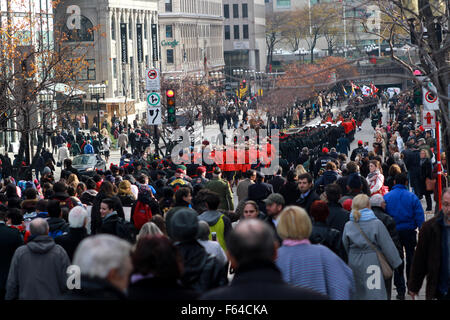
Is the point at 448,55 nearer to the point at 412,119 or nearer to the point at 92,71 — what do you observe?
the point at 412,119

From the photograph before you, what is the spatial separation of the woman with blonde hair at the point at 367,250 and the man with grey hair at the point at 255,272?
3900 millimetres

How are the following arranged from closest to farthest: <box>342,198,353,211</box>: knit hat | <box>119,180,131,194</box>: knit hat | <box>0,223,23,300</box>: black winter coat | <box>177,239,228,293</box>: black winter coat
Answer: <box>177,239,228,293</box>: black winter coat, <box>0,223,23,300</box>: black winter coat, <box>342,198,353,211</box>: knit hat, <box>119,180,131,194</box>: knit hat

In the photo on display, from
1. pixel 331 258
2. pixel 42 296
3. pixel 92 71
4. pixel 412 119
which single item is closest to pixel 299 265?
pixel 331 258

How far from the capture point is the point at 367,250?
8891 millimetres

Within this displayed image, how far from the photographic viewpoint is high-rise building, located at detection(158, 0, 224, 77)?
4636 inches

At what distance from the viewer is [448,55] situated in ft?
48.2

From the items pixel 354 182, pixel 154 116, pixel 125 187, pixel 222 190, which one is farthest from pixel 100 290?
pixel 154 116

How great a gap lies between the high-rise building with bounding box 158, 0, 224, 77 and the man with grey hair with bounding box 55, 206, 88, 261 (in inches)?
3812

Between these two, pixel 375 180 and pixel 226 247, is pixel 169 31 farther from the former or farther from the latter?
pixel 226 247

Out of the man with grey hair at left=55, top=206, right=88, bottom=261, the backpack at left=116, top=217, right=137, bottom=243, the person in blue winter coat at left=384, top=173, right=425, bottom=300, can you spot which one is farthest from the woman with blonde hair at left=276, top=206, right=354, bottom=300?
the person in blue winter coat at left=384, top=173, right=425, bottom=300

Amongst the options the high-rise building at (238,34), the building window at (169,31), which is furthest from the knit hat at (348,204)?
the high-rise building at (238,34)

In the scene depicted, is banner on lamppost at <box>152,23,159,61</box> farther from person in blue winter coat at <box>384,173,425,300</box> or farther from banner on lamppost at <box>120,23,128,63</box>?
person in blue winter coat at <box>384,173,425,300</box>

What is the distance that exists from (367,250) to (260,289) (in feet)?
14.2
